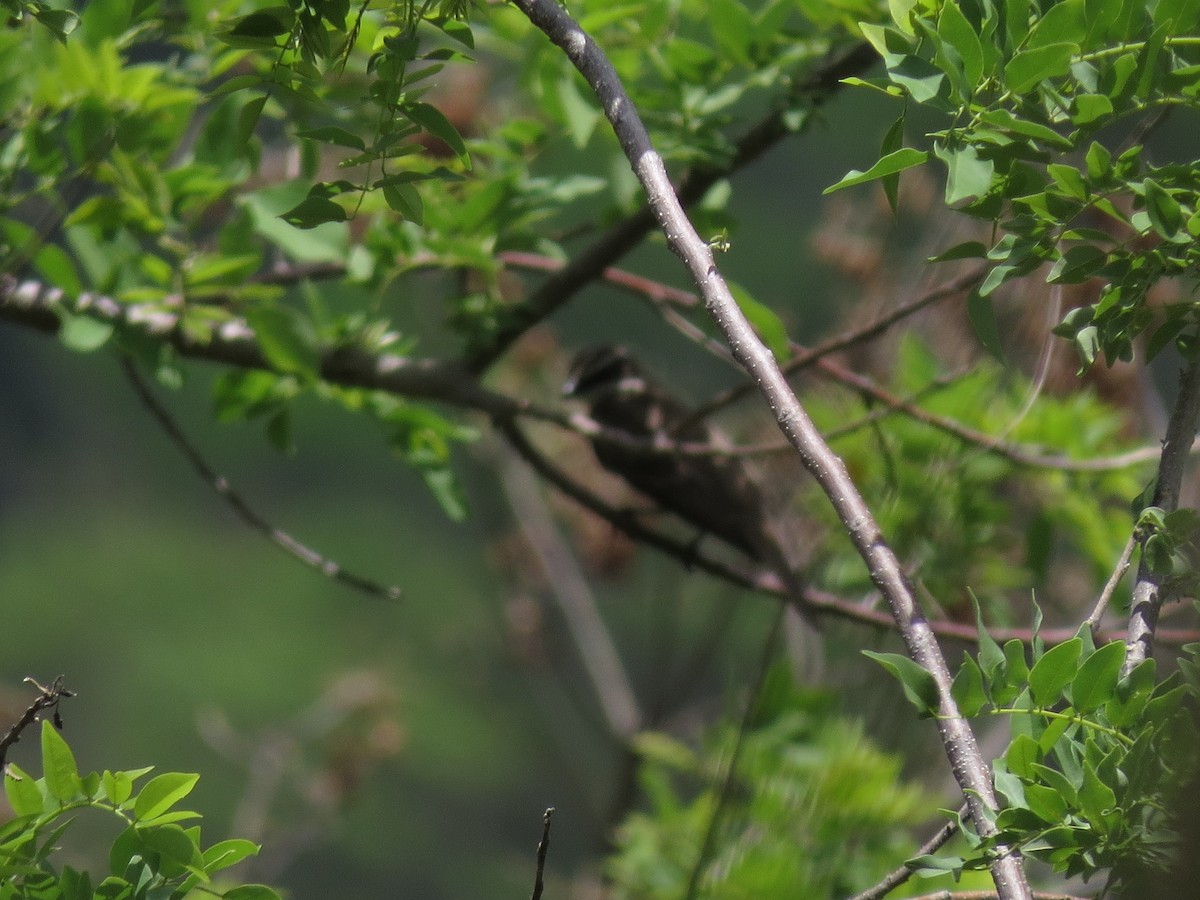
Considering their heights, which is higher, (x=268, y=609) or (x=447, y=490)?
(x=447, y=490)

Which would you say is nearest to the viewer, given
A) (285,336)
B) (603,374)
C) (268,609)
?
(285,336)

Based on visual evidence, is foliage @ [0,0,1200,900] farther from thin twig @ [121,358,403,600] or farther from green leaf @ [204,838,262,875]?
thin twig @ [121,358,403,600]

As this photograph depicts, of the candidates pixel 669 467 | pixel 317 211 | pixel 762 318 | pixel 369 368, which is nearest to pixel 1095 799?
pixel 317 211

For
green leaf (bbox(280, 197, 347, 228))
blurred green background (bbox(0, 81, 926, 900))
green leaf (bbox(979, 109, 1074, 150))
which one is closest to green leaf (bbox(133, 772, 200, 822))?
green leaf (bbox(280, 197, 347, 228))

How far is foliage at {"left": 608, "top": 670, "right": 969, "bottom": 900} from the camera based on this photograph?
7.61 feet

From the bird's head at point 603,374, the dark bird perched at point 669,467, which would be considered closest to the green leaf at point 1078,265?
the dark bird perched at point 669,467

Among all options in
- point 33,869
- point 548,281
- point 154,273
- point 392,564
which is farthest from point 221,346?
point 392,564

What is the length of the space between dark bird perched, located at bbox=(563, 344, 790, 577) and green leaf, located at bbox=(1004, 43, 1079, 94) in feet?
7.32

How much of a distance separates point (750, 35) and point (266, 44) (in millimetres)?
995

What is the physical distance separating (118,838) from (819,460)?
0.65 meters

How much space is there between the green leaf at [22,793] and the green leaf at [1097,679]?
0.83m

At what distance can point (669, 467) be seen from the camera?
3611mm

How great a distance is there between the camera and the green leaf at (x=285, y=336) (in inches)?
56.5

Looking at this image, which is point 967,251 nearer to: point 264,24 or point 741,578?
point 264,24
